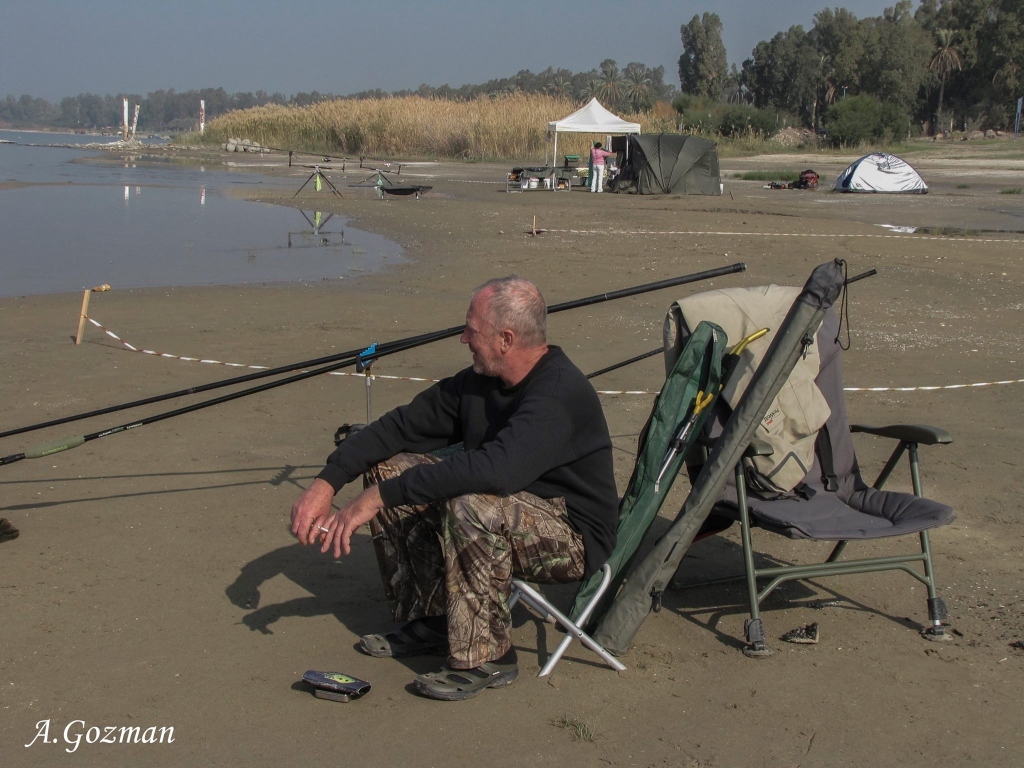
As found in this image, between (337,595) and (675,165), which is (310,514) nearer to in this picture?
(337,595)

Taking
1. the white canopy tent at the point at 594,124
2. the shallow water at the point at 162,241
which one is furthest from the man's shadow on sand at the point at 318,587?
the white canopy tent at the point at 594,124

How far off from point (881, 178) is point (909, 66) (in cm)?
5476

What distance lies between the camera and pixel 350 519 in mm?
3561

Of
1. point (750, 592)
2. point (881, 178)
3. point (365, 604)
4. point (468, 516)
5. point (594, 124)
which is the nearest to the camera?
point (468, 516)

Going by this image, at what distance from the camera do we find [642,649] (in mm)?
4051

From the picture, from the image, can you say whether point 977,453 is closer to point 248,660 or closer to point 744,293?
point 744,293

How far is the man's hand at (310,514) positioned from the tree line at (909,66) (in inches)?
2572

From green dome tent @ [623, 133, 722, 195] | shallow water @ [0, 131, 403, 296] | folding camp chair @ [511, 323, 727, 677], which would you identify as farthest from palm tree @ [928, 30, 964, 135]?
folding camp chair @ [511, 323, 727, 677]

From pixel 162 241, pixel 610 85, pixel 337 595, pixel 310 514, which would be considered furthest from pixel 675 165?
pixel 610 85

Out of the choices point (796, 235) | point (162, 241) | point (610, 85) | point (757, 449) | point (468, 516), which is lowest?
point (468, 516)

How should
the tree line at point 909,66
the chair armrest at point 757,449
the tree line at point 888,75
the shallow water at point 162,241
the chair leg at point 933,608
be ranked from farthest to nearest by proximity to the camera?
the tree line at point 909,66, the tree line at point 888,75, the shallow water at point 162,241, the chair leg at point 933,608, the chair armrest at point 757,449

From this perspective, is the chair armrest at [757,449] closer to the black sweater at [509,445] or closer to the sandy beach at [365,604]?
the black sweater at [509,445]

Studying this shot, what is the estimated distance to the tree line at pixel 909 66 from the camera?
75750 millimetres

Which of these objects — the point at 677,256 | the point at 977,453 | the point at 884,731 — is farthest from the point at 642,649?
the point at 677,256
